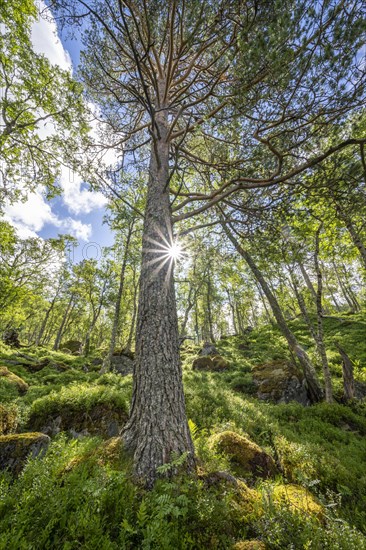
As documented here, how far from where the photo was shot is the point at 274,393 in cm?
931

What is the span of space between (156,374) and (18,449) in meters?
2.41

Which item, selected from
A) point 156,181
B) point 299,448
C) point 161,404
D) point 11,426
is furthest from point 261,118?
point 11,426

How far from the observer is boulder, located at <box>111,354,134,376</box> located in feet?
51.9

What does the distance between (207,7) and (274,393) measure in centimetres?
1142

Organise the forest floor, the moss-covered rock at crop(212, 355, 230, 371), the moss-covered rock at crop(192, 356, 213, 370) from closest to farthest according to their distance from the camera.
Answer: the forest floor, the moss-covered rock at crop(212, 355, 230, 371), the moss-covered rock at crop(192, 356, 213, 370)

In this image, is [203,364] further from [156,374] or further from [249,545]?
[249,545]

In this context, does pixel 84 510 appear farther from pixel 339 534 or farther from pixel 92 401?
pixel 92 401

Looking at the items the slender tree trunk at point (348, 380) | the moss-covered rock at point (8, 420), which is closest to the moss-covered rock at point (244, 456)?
the moss-covered rock at point (8, 420)

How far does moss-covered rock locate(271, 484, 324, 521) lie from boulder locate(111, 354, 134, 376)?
44.5 ft

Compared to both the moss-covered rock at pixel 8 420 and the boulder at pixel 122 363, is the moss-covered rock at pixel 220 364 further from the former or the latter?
the moss-covered rock at pixel 8 420

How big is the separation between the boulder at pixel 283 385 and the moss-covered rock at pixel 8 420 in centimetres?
829

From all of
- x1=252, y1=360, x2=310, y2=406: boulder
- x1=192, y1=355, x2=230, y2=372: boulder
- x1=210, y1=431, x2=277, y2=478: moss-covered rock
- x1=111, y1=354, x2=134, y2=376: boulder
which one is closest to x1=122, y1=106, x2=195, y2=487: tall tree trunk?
x1=210, y1=431, x2=277, y2=478: moss-covered rock

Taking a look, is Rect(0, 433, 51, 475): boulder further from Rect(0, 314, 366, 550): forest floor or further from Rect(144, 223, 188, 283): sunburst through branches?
Rect(144, 223, 188, 283): sunburst through branches

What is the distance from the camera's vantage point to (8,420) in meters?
5.38
